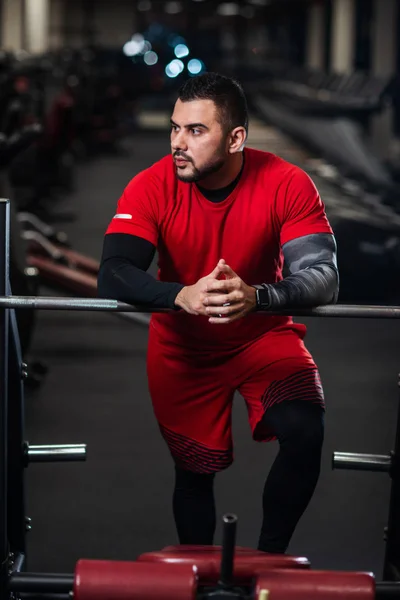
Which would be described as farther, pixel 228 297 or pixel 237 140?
pixel 237 140

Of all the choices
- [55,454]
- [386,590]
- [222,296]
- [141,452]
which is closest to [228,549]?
[386,590]

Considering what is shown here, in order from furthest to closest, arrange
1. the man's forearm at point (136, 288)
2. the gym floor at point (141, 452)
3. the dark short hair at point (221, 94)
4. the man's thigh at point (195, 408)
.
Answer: the gym floor at point (141, 452) → the man's thigh at point (195, 408) → the dark short hair at point (221, 94) → the man's forearm at point (136, 288)

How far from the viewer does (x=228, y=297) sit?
5.44ft

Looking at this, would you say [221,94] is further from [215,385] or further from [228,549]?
[228,549]

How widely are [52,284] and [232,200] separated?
2.69 metres

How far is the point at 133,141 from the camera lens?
1384 centimetres

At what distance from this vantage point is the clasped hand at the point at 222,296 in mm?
1657

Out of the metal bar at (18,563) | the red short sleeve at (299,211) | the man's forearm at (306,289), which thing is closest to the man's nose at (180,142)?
the red short sleeve at (299,211)

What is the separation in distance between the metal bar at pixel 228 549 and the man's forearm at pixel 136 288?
428mm

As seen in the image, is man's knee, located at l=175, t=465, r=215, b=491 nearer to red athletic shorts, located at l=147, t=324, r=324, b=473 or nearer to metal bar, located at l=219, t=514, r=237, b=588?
red athletic shorts, located at l=147, t=324, r=324, b=473

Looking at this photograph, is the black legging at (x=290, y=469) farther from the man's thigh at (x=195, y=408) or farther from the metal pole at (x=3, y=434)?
the metal pole at (x=3, y=434)

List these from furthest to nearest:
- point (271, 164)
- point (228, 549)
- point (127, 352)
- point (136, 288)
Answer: point (127, 352) → point (271, 164) → point (136, 288) → point (228, 549)

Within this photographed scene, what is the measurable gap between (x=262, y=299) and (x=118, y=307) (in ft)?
0.83

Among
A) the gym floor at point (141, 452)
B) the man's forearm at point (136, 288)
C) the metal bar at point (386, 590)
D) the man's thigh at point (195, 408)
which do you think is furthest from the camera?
the gym floor at point (141, 452)
